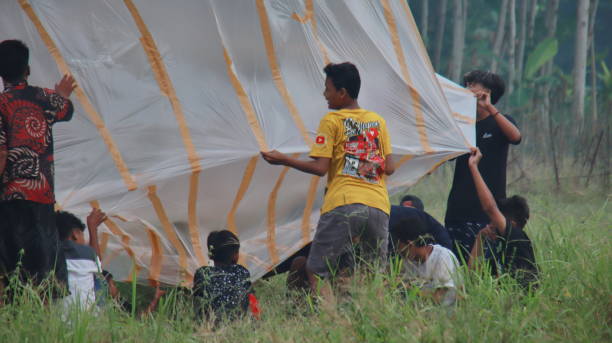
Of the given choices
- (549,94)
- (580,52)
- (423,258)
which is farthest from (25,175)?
(549,94)

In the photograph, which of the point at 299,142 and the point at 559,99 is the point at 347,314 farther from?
the point at 559,99

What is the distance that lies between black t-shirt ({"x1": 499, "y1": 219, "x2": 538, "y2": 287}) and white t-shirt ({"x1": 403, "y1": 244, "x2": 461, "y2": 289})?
12.1 inches

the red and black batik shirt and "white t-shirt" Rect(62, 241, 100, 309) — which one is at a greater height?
the red and black batik shirt

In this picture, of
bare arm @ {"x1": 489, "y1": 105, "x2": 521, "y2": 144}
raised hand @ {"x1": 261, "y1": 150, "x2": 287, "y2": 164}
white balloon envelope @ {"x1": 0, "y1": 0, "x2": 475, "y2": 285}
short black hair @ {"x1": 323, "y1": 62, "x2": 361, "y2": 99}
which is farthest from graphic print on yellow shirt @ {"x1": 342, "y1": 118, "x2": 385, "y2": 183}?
bare arm @ {"x1": 489, "y1": 105, "x2": 521, "y2": 144}

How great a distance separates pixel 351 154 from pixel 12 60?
1850mm

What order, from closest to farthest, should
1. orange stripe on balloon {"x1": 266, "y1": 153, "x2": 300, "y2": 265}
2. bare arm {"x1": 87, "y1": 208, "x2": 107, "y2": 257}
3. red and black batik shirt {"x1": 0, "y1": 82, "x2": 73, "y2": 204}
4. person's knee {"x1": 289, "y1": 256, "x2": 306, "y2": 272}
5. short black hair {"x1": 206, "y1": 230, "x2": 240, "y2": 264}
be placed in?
red and black batik shirt {"x1": 0, "y1": 82, "x2": 73, "y2": 204} → short black hair {"x1": 206, "y1": 230, "x2": 240, "y2": 264} → bare arm {"x1": 87, "y1": 208, "x2": 107, "y2": 257} → person's knee {"x1": 289, "y1": 256, "x2": 306, "y2": 272} → orange stripe on balloon {"x1": 266, "y1": 153, "x2": 300, "y2": 265}

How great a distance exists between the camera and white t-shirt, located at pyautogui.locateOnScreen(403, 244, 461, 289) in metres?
4.59

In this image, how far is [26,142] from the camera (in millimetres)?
4270

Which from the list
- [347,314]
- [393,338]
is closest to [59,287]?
[347,314]

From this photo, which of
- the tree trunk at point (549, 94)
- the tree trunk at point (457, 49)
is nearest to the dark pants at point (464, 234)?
the tree trunk at point (549, 94)

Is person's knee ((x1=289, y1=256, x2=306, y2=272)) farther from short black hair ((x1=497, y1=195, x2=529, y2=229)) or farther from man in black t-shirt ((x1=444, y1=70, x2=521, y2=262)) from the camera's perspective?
short black hair ((x1=497, y1=195, x2=529, y2=229))

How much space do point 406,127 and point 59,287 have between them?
2633 mm

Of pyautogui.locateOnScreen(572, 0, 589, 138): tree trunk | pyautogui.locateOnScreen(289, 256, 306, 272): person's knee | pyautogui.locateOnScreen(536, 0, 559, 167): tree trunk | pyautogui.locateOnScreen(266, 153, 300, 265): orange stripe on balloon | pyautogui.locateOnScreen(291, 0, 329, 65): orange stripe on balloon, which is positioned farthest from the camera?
pyautogui.locateOnScreen(572, 0, 589, 138): tree trunk

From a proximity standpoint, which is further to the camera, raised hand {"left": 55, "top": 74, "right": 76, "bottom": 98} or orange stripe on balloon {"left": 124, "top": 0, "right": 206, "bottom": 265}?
orange stripe on balloon {"left": 124, "top": 0, "right": 206, "bottom": 265}
